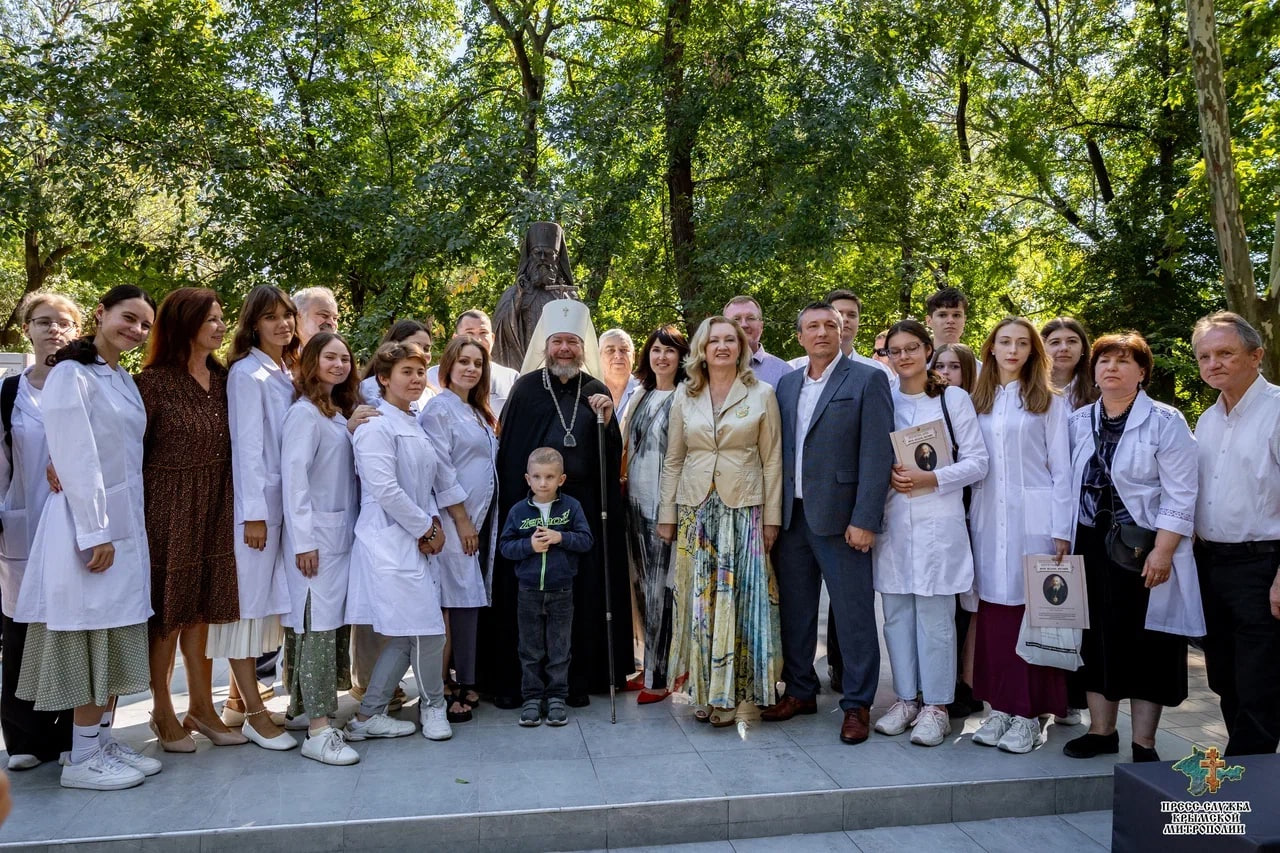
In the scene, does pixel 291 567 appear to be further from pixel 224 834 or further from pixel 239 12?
pixel 239 12

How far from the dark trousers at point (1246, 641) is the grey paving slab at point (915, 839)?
120 centimetres

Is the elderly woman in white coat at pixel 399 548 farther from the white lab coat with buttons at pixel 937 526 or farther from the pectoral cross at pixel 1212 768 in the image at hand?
the pectoral cross at pixel 1212 768

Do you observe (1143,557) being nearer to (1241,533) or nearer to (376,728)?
(1241,533)

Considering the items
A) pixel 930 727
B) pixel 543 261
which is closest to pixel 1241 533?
pixel 930 727

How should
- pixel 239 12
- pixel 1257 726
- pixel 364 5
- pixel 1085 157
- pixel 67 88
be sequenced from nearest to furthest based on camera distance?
pixel 1257 726, pixel 67 88, pixel 239 12, pixel 364 5, pixel 1085 157

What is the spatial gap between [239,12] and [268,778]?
11.7 m

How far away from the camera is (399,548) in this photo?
14.0 ft

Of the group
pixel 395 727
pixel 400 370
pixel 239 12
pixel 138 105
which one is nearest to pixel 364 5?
pixel 239 12

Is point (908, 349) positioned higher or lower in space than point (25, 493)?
higher

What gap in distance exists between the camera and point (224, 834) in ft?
11.0

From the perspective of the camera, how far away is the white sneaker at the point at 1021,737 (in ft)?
13.8

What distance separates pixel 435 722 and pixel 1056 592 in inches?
119

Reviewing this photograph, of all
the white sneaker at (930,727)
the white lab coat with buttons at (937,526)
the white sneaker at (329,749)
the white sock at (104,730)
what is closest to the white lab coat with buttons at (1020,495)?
the white lab coat with buttons at (937,526)

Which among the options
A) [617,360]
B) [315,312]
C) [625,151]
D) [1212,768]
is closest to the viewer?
[1212,768]
